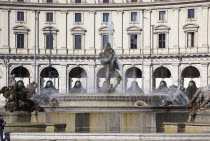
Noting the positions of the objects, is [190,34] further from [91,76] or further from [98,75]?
[91,76]

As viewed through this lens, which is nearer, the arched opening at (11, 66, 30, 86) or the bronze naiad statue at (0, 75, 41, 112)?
the bronze naiad statue at (0, 75, 41, 112)

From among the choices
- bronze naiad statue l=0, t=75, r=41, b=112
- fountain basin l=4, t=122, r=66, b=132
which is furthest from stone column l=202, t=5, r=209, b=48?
fountain basin l=4, t=122, r=66, b=132

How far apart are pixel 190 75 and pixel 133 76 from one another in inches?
311

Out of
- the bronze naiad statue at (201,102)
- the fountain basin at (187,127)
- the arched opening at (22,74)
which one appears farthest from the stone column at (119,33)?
the fountain basin at (187,127)

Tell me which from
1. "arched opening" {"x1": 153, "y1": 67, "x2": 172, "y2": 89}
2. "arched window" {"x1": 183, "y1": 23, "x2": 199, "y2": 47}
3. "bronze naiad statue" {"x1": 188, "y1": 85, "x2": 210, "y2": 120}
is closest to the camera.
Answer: "bronze naiad statue" {"x1": 188, "y1": 85, "x2": 210, "y2": 120}

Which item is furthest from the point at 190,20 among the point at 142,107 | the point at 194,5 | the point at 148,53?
the point at 142,107

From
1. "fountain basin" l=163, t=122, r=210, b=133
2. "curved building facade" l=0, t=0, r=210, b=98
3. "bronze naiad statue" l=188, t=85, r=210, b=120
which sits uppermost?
"curved building facade" l=0, t=0, r=210, b=98

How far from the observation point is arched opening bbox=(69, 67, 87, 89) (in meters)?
81.6

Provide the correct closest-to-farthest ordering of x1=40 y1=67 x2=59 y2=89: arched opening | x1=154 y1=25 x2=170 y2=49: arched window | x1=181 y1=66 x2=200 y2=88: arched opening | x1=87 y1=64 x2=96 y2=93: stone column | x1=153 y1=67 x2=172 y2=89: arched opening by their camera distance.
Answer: x1=181 y1=66 x2=200 y2=88: arched opening → x1=154 y1=25 x2=170 y2=49: arched window → x1=153 y1=67 x2=172 y2=89: arched opening → x1=87 y1=64 x2=96 y2=93: stone column → x1=40 y1=67 x2=59 y2=89: arched opening

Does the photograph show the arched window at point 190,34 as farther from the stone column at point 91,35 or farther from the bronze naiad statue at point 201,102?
the bronze naiad statue at point 201,102

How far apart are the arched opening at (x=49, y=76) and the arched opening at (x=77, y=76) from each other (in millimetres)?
1993

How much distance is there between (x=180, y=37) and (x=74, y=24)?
49.5ft

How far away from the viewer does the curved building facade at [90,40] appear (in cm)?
7906

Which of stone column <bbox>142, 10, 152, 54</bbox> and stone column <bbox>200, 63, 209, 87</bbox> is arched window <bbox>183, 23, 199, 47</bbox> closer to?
stone column <bbox>200, 63, 209, 87</bbox>
